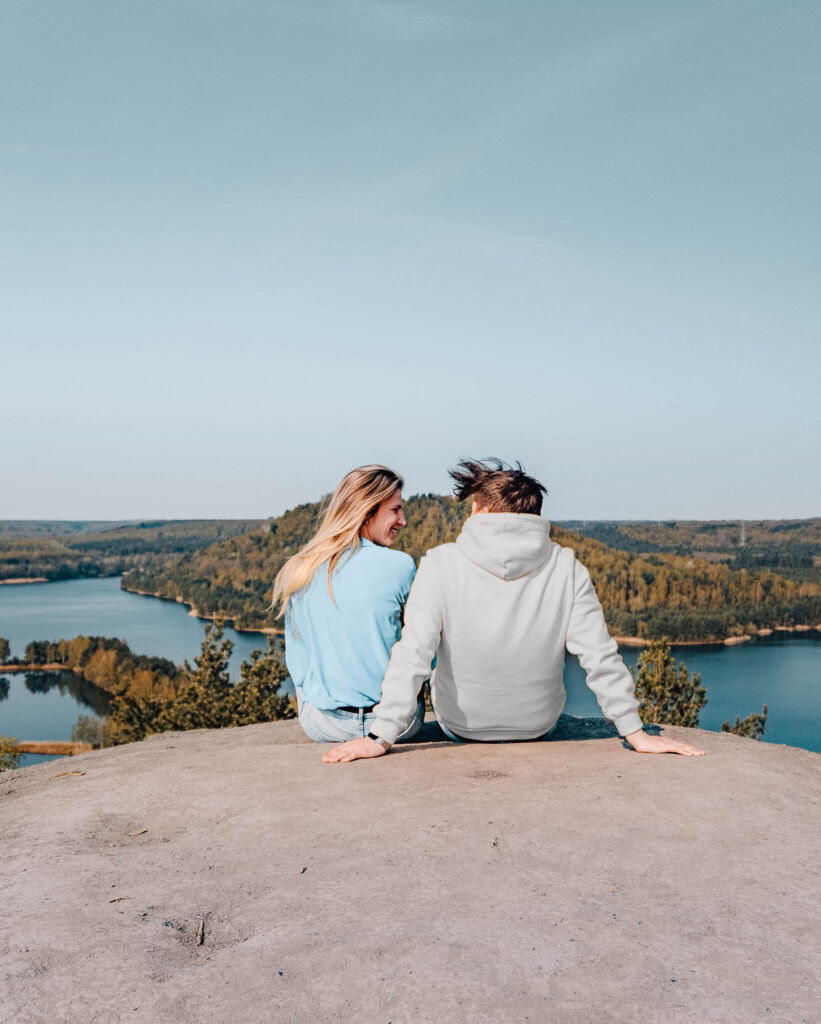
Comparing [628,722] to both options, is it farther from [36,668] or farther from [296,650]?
[36,668]

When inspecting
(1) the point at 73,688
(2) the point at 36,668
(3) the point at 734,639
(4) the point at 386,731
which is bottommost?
(1) the point at 73,688

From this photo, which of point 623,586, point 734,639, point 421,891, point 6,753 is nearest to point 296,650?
point 421,891

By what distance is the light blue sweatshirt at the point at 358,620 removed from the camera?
4508 mm

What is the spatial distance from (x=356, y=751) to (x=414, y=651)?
0.66 m

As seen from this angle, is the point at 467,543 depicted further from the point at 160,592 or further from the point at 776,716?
the point at 160,592

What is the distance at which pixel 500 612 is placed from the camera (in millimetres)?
4137

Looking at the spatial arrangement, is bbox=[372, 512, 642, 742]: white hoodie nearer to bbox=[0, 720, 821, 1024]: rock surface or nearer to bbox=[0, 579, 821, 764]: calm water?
bbox=[0, 720, 821, 1024]: rock surface

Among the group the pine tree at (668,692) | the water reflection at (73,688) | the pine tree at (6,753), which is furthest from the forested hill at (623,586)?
the pine tree at (668,692)

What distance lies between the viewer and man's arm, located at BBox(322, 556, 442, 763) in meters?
4.10

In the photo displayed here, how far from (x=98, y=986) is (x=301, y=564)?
2642 millimetres

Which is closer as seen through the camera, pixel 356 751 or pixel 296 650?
pixel 356 751

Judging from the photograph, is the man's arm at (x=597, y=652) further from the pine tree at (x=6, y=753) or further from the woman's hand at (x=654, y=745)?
the pine tree at (x=6, y=753)

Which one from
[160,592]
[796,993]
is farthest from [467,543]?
[160,592]

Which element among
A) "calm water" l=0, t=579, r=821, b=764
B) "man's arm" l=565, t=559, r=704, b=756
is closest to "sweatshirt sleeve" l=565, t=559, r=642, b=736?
"man's arm" l=565, t=559, r=704, b=756
